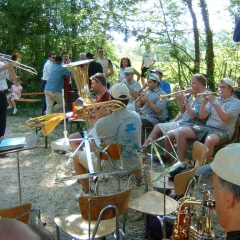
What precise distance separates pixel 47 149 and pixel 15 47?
20.7 ft

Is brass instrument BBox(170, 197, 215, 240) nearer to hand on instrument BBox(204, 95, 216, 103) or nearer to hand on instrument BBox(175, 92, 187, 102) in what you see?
hand on instrument BBox(204, 95, 216, 103)

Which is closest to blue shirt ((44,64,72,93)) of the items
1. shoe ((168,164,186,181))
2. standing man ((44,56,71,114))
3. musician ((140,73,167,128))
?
standing man ((44,56,71,114))

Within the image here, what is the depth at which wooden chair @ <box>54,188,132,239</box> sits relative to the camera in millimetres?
2318

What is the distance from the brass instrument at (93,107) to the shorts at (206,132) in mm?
1290

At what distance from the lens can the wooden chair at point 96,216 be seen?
2.32 metres

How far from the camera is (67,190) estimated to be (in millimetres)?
4348

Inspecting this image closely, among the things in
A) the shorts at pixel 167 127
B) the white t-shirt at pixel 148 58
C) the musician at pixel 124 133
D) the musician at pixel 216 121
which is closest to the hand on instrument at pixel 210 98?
the musician at pixel 216 121

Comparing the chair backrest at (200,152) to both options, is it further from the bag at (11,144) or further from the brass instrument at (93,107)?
the bag at (11,144)

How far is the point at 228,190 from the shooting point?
1452 mm

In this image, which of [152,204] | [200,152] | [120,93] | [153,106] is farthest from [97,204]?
[153,106]

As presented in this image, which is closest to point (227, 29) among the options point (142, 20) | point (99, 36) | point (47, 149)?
point (142, 20)

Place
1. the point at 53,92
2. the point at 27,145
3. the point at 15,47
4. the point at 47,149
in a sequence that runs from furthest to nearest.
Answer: the point at 15,47, the point at 53,92, the point at 47,149, the point at 27,145

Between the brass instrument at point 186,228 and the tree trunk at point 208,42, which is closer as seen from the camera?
the brass instrument at point 186,228

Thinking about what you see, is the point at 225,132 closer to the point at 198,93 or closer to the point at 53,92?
the point at 198,93
